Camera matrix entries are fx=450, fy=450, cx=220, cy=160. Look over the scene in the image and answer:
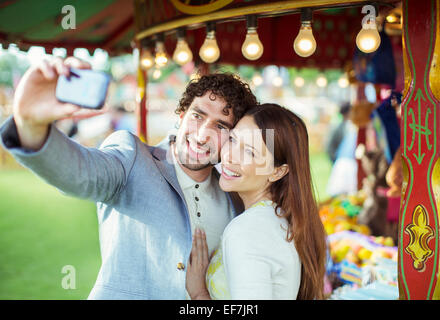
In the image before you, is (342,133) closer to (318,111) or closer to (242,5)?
(242,5)

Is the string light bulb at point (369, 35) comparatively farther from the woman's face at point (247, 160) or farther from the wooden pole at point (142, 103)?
the wooden pole at point (142, 103)

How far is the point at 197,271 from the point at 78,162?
0.65 metres

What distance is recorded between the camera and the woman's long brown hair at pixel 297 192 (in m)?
1.70

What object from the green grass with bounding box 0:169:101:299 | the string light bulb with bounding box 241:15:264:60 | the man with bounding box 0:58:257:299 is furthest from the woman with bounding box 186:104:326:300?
the green grass with bounding box 0:169:101:299

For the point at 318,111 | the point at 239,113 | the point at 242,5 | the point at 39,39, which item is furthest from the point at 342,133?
the point at 318,111

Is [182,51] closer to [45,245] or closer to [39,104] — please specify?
[39,104]

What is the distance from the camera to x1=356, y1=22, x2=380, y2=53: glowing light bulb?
235cm

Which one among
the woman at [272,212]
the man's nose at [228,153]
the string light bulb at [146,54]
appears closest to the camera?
the woman at [272,212]

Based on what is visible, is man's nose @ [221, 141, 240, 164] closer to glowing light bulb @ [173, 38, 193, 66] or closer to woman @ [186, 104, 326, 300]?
woman @ [186, 104, 326, 300]

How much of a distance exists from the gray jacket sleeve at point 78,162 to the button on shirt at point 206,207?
0.97 ft

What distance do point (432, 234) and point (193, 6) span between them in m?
1.82

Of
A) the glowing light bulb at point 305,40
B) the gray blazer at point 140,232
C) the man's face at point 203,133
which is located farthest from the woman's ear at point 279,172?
the glowing light bulb at point 305,40

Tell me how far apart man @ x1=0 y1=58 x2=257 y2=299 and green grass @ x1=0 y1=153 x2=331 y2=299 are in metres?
0.67
